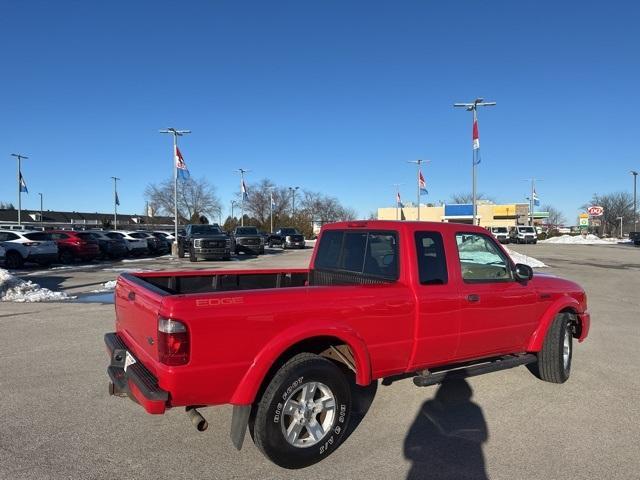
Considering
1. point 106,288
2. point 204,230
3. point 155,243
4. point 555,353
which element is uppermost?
point 204,230

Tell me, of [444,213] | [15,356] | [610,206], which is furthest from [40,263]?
[610,206]

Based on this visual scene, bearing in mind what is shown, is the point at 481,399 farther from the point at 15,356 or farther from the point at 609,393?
the point at 15,356

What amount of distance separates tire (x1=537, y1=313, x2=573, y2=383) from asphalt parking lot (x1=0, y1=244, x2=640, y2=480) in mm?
122

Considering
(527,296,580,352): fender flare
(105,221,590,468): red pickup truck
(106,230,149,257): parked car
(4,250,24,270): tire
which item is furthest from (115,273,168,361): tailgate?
(106,230,149,257): parked car

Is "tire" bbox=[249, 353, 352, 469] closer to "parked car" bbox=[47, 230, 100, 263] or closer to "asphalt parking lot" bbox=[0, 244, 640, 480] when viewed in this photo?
"asphalt parking lot" bbox=[0, 244, 640, 480]

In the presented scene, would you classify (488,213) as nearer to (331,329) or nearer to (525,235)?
(525,235)

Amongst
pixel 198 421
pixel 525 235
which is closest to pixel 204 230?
pixel 198 421

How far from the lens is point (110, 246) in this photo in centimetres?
2731

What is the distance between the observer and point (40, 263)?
21.8m

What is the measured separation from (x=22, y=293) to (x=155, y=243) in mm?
21749

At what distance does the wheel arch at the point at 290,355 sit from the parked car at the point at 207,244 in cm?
2218

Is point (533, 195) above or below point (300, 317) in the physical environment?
above

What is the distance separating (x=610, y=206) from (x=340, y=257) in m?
108

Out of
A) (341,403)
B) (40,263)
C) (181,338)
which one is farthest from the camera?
(40,263)
